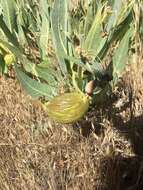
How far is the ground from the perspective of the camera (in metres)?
1.59

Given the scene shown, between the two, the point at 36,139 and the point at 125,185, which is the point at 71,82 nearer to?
the point at 36,139

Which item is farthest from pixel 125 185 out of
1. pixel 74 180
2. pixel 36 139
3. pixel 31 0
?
pixel 31 0

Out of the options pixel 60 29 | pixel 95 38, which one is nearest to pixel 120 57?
pixel 95 38

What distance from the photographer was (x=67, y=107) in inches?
52.6

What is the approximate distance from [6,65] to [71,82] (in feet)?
0.97

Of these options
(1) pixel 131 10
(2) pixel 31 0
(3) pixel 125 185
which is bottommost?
(3) pixel 125 185

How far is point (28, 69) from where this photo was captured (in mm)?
1659

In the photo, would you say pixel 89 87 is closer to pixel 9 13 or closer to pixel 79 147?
pixel 79 147

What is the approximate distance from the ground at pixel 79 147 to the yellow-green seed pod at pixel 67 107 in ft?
0.70

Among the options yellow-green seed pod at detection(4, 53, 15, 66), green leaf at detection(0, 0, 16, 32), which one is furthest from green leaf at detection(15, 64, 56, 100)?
green leaf at detection(0, 0, 16, 32)

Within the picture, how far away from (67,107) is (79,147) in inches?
11.5

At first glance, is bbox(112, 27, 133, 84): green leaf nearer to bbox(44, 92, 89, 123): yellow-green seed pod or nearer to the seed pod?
the seed pod

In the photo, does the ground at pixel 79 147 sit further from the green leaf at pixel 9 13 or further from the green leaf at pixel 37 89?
the green leaf at pixel 9 13

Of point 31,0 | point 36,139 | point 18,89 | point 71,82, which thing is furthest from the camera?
point 31,0
